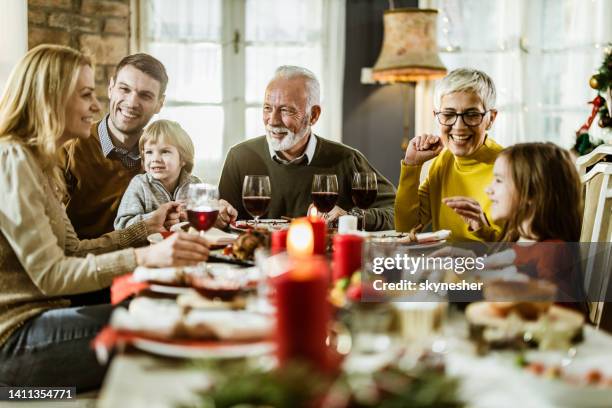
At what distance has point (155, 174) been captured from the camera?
2680mm

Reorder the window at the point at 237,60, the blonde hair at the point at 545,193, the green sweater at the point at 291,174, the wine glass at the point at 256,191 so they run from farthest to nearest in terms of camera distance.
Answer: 1. the window at the point at 237,60
2. the green sweater at the point at 291,174
3. the wine glass at the point at 256,191
4. the blonde hair at the point at 545,193

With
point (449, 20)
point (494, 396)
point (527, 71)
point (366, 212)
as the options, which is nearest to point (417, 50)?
point (449, 20)

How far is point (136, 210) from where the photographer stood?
2.61 metres

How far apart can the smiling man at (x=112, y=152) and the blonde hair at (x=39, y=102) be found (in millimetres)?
944

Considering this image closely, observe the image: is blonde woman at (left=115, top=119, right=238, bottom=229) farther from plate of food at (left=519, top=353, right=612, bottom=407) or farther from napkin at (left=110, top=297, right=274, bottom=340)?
plate of food at (left=519, top=353, right=612, bottom=407)

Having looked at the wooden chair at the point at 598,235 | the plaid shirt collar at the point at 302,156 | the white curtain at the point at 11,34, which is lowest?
the wooden chair at the point at 598,235

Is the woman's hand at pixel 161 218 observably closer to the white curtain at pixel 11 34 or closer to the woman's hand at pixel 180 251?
the woman's hand at pixel 180 251

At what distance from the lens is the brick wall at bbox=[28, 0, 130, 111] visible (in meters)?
4.47

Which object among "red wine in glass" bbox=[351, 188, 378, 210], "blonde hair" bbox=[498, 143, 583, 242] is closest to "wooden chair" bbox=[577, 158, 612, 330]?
"blonde hair" bbox=[498, 143, 583, 242]

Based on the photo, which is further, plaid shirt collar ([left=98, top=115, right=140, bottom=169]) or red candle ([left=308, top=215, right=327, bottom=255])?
plaid shirt collar ([left=98, top=115, right=140, bottom=169])

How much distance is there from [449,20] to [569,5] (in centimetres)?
96

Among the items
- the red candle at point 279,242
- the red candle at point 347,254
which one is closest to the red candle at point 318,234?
the red candle at point 279,242

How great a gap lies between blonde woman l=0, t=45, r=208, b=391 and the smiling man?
97 cm

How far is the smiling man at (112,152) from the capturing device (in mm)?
2771
